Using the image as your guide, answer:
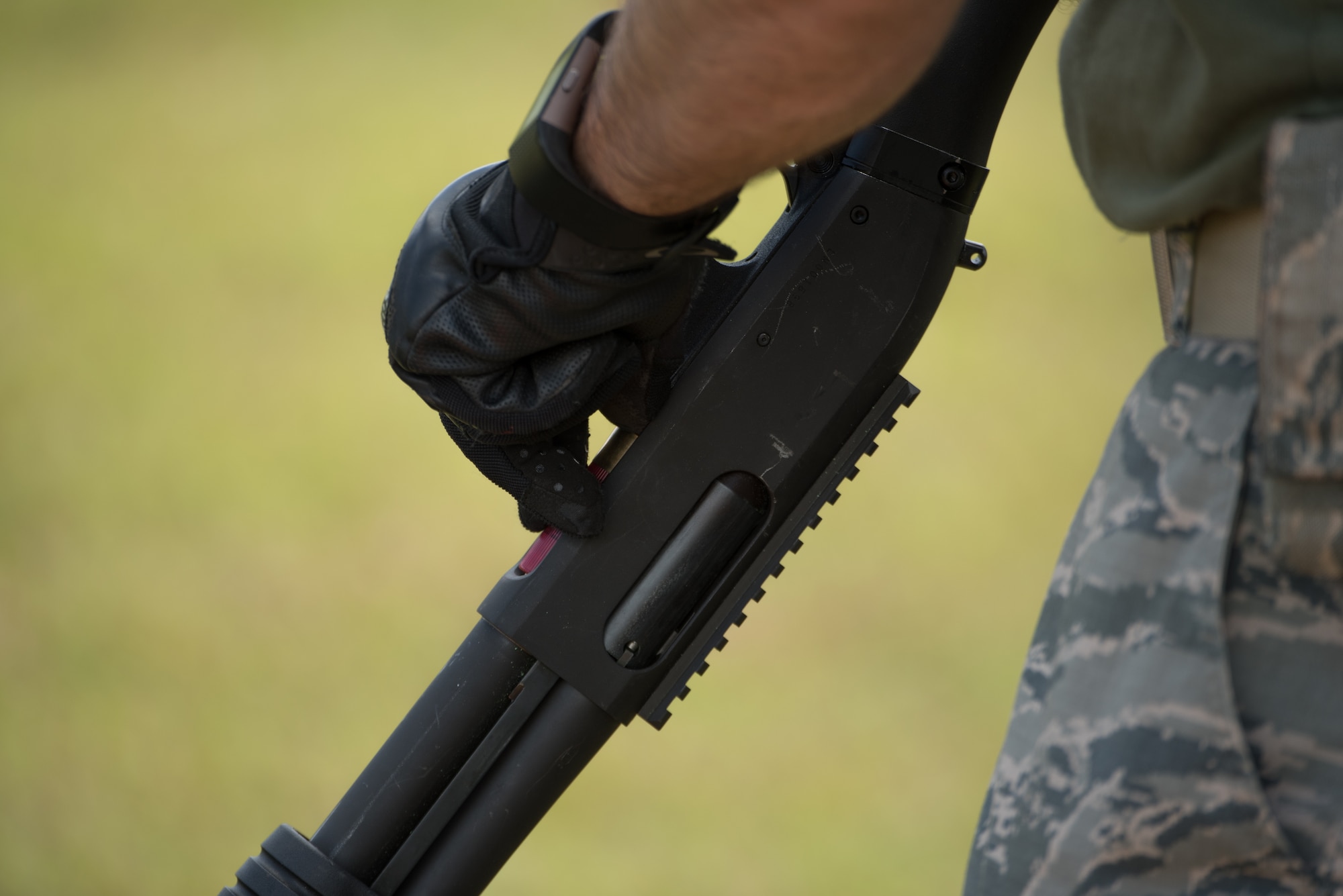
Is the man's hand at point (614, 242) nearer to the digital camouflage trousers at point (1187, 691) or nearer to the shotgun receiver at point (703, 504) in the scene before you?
the shotgun receiver at point (703, 504)

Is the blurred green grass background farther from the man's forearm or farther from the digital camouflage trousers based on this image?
the man's forearm

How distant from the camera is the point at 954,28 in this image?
0.69 metres

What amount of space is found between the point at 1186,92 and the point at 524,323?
1.08 feet

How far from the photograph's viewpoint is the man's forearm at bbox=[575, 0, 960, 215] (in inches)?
17.3

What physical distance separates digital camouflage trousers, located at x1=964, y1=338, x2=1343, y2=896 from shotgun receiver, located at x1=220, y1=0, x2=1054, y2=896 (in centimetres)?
21

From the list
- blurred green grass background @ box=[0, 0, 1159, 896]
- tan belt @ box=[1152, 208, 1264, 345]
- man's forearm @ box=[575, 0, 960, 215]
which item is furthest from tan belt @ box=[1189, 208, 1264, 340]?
blurred green grass background @ box=[0, 0, 1159, 896]

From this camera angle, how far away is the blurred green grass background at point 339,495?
1.98 metres

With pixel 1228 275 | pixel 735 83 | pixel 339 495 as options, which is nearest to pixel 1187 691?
pixel 1228 275

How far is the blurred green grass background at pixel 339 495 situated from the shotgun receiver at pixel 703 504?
3.90ft

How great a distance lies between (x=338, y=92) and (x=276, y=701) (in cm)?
228

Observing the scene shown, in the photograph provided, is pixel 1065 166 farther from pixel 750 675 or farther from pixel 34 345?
pixel 34 345

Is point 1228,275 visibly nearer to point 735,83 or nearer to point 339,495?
point 735,83

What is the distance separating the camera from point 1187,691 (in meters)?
0.47

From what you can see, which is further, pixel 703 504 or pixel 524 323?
pixel 703 504
